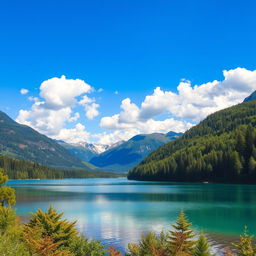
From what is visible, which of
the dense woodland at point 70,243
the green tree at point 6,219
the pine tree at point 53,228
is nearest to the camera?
the dense woodland at point 70,243

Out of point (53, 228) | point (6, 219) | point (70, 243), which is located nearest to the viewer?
point (70, 243)

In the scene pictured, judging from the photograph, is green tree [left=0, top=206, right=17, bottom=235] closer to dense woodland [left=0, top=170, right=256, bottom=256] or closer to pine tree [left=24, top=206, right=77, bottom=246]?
dense woodland [left=0, top=170, right=256, bottom=256]

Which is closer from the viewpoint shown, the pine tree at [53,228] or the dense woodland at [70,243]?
the dense woodland at [70,243]

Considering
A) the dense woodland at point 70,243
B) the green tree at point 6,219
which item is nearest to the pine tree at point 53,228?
the dense woodland at point 70,243

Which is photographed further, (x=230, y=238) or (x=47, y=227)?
(x=230, y=238)

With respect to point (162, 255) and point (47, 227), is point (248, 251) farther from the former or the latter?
point (47, 227)

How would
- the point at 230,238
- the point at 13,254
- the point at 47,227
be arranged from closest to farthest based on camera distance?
the point at 13,254
the point at 47,227
the point at 230,238

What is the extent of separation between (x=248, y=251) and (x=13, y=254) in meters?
18.2

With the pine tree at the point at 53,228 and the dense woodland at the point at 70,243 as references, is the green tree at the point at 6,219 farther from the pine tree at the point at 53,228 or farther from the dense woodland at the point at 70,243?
the pine tree at the point at 53,228

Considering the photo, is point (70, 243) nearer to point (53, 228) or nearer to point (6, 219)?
point (53, 228)

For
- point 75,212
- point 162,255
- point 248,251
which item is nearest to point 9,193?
point 75,212

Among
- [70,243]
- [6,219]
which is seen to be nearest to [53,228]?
[70,243]

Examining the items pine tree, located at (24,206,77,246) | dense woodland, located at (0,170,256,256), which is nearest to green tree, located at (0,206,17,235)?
dense woodland, located at (0,170,256,256)

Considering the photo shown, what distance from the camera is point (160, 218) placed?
74188mm
